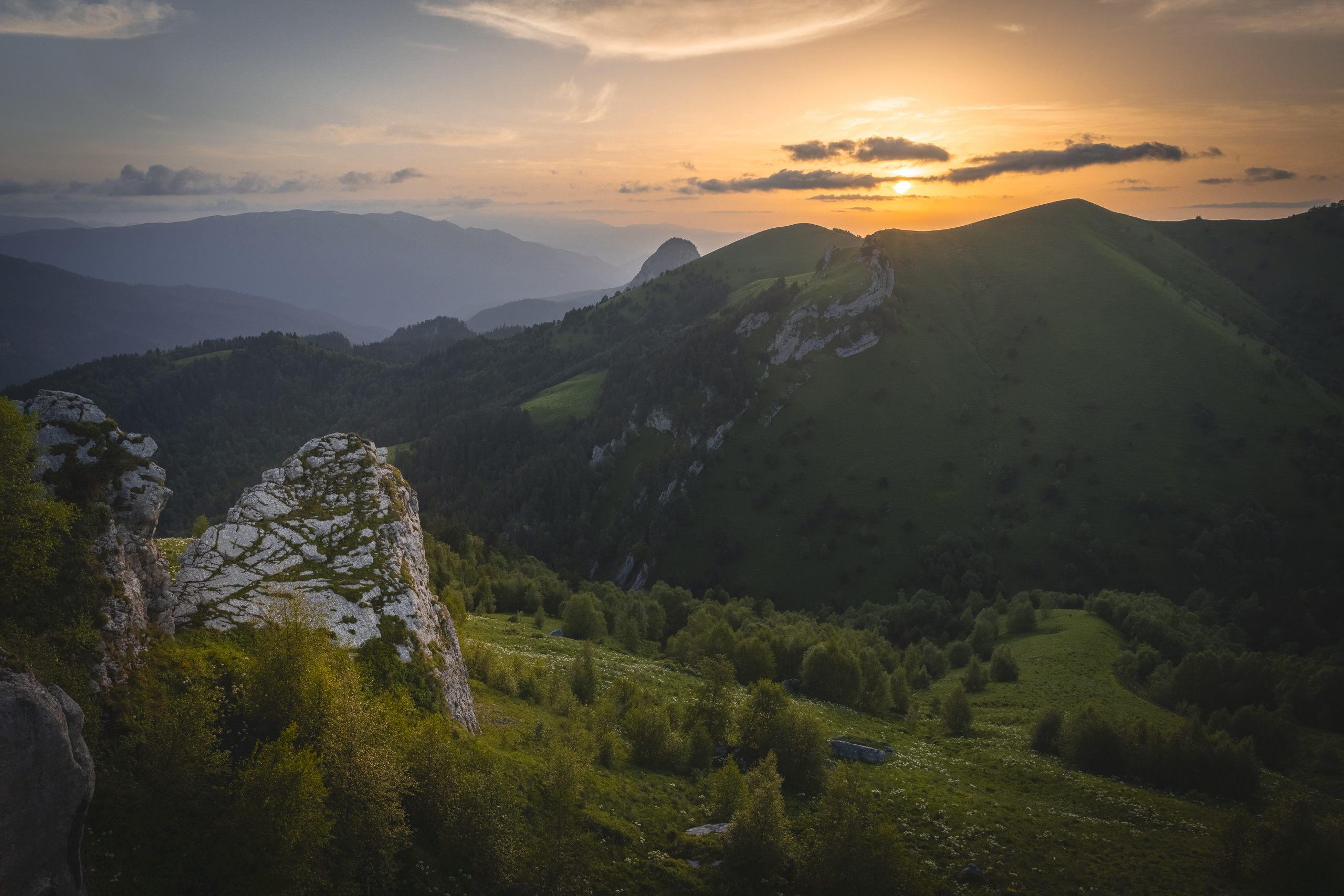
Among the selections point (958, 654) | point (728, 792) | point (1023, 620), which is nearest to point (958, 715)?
point (958, 654)

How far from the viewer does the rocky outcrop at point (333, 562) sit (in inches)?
1339

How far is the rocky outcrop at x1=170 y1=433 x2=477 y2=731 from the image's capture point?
34.0m

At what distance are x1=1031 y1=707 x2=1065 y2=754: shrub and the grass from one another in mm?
1480

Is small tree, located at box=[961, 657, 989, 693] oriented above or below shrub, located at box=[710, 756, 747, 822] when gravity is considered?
below

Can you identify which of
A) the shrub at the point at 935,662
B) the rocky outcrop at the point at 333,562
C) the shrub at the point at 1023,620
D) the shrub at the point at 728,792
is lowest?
the shrub at the point at 935,662

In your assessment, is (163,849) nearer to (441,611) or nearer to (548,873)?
(548,873)

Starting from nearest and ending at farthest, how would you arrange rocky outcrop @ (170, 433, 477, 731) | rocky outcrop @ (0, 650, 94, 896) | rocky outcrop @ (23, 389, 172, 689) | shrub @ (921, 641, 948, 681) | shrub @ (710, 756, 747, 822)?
rocky outcrop @ (0, 650, 94, 896) → rocky outcrop @ (23, 389, 172, 689) → rocky outcrop @ (170, 433, 477, 731) → shrub @ (710, 756, 747, 822) → shrub @ (921, 641, 948, 681)

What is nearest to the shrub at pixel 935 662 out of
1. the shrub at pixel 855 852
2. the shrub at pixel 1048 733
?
the shrub at pixel 1048 733

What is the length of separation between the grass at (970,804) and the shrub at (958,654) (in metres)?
30.8

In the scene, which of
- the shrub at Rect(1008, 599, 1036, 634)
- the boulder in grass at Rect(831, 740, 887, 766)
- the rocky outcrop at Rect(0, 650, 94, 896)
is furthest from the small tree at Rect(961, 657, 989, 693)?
the rocky outcrop at Rect(0, 650, 94, 896)

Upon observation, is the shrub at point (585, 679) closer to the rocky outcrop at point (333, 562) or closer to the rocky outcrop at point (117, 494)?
the rocky outcrop at point (333, 562)

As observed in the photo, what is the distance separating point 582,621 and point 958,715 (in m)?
49.7

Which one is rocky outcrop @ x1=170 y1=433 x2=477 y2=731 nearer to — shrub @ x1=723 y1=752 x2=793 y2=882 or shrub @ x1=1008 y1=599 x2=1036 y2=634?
shrub @ x1=723 y1=752 x2=793 y2=882

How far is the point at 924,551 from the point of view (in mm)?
170375
